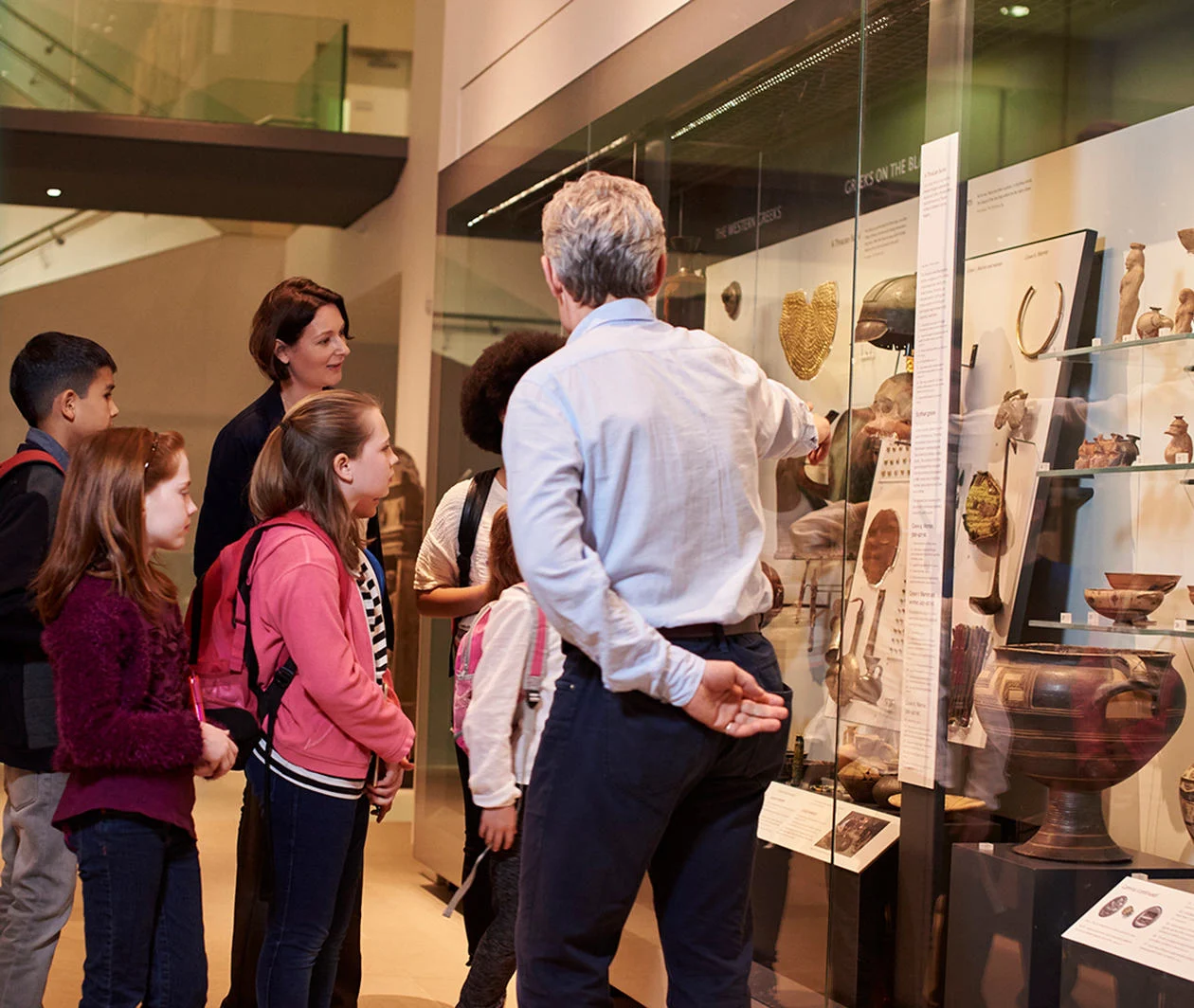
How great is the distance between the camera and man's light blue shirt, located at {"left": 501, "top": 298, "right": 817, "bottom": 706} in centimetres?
182

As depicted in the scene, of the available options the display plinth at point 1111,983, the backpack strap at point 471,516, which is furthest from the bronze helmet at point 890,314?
the display plinth at point 1111,983

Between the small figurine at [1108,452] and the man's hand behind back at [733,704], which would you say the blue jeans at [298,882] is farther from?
the small figurine at [1108,452]

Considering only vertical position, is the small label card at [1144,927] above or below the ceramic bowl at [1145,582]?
below

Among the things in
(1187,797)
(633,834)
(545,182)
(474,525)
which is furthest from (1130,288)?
(545,182)

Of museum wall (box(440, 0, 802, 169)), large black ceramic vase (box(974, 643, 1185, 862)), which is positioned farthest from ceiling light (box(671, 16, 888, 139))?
large black ceramic vase (box(974, 643, 1185, 862))

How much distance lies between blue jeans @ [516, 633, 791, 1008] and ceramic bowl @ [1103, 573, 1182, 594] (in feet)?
3.76

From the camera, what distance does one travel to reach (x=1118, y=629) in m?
2.81

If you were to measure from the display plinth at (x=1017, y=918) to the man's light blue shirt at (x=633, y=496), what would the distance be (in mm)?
1137

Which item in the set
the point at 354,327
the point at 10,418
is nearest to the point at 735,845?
the point at 354,327

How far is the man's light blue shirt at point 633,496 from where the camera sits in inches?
71.6

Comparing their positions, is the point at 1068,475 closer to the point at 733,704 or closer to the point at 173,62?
the point at 733,704

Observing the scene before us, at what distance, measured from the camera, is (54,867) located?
9.50 feet

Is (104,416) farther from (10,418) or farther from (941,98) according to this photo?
(10,418)

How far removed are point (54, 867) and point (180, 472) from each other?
88 cm
